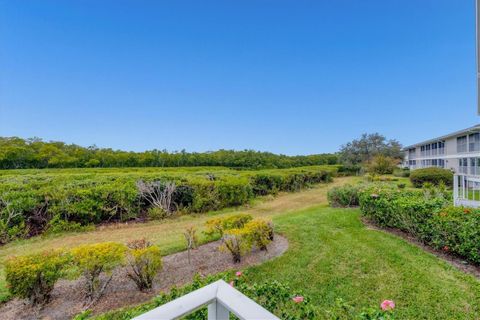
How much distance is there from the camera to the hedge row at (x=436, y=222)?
407 centimetres

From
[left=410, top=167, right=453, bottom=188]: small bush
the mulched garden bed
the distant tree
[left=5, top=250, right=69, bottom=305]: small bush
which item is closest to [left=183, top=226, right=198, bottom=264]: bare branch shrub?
the mulched garden bed

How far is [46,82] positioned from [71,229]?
10.1 metres

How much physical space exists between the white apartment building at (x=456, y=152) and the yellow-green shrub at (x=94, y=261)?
70.1ft

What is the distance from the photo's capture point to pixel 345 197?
31.9 ft

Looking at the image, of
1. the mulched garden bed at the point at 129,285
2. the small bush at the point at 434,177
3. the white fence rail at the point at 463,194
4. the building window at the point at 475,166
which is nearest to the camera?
the mulched garden bed at the point at 129,285

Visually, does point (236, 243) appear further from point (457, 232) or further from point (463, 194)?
point (463, 194)

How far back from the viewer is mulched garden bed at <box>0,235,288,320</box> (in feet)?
10.0

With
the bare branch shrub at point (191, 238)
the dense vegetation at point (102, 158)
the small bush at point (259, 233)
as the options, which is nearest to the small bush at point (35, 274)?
the bare branch shrub at point (191, 238)

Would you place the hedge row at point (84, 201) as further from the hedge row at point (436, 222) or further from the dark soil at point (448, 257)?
the dark soil at point (448, 257)

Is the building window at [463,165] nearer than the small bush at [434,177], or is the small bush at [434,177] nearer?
the small bush at [434,177]

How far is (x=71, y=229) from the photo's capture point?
Result: 681cm

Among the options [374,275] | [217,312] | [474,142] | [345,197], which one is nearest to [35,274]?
[217,312]

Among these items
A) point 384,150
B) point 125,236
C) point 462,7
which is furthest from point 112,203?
point 384,150

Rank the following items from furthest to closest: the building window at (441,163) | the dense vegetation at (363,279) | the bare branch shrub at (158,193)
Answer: the building window at (441,163) → the bare branch shrub at (158,193) → the dense vegetation at (363,279)
